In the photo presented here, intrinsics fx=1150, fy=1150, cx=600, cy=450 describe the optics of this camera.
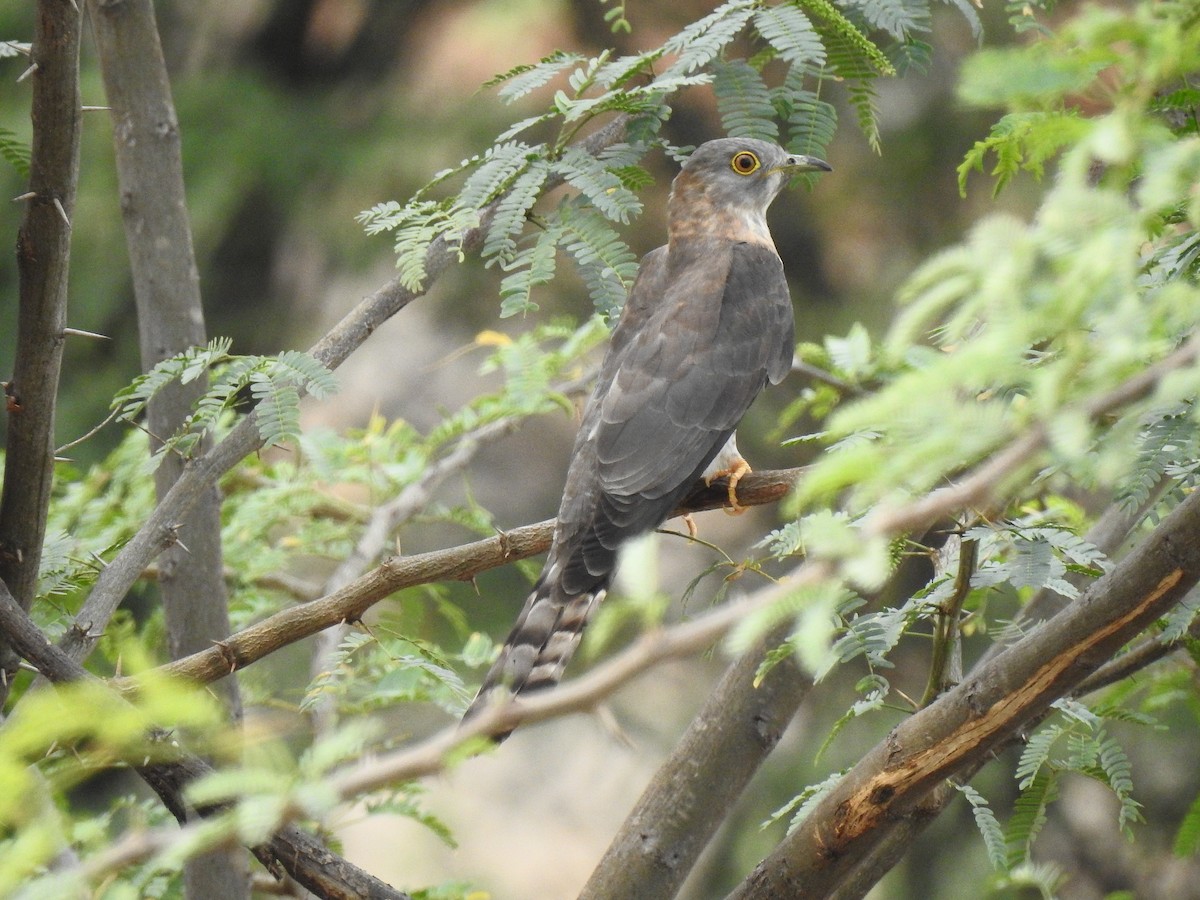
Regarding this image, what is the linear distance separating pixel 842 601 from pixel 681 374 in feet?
5.02

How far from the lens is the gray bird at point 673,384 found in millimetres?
3443

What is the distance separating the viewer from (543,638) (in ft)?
11.1

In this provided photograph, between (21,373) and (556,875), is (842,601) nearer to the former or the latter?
(21,373)

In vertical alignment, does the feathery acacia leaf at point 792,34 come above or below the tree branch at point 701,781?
above

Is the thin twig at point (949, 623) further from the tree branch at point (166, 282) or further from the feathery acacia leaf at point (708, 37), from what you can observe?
the tree branch at point (166, 282)

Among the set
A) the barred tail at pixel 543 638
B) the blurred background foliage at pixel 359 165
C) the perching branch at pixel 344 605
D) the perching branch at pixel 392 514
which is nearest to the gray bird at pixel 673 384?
the barred tail at pixel 543 638

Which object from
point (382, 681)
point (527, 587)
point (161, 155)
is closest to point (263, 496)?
point (382, 681)

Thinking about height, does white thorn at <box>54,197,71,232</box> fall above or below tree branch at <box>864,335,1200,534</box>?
above

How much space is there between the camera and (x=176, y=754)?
7.27ft

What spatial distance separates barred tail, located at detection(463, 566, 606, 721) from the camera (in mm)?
3248

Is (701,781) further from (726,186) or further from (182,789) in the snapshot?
(726,186)

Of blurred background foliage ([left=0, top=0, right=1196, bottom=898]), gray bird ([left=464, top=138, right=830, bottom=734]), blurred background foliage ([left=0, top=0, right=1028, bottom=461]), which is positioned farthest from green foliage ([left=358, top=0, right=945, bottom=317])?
blurred background foliage ([left=0, top=0, right=1028, bottom=461])

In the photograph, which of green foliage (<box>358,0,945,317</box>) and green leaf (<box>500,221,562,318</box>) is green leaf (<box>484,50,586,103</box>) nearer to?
green foliage (<box>358,0,945,317</box>)

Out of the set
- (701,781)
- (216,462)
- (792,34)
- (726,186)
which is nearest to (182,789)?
(216,462)
